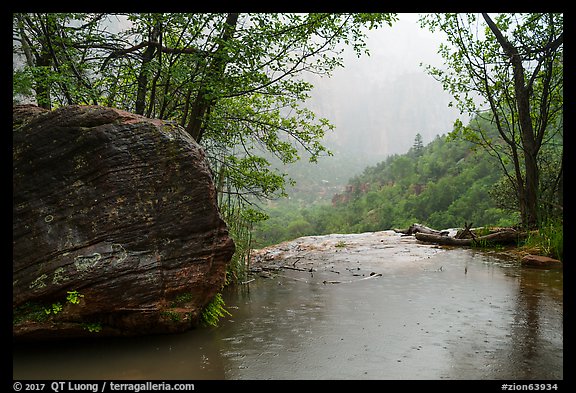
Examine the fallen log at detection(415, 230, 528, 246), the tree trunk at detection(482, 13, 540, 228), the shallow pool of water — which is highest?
the tree trunk at detection(482, 13, 540, 228)

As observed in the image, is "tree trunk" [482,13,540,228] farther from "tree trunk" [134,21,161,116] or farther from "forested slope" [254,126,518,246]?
"forested slope" [254,126,518,246]

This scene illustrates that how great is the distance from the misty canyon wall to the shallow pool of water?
32cm

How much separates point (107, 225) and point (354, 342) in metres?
2.42

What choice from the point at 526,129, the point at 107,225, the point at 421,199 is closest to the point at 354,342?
the point at 107,225

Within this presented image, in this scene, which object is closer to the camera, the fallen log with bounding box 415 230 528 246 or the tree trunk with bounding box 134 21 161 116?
the tree trunk with bounding box 134 21 161 116

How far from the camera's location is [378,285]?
18.9ft

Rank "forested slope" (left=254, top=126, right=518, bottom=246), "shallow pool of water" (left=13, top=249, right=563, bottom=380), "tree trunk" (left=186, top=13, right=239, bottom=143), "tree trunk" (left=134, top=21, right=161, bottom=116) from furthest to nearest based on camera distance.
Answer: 1. "forested slope" (left=254, top=126, right=518, bottom=246)
2. "tree trunk" (left=134, top=21, right=161, bottom=116)
3. "tree trunk" (left=186, top=13, right=239, bottom=143)
4. "shallow pool of water" (left=13, top=249, right=563, bottom=380)

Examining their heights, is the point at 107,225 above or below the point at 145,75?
below

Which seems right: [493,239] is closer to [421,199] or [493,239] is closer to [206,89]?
[206,89]

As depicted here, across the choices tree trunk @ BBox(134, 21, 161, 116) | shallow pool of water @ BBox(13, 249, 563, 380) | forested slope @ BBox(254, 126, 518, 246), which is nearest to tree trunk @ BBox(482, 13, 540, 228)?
shallow pool of water @ BBox(13, 249, 563, 380)

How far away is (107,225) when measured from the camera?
3.55m

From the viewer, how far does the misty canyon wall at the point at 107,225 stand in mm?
3295

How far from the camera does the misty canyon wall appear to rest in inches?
130

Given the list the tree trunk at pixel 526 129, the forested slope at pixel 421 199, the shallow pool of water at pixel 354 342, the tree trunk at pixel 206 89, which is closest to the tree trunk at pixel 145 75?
the tree trunk at pixel 206 89
